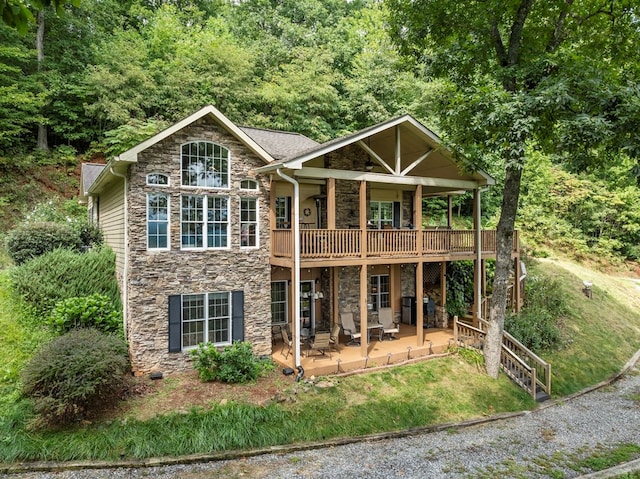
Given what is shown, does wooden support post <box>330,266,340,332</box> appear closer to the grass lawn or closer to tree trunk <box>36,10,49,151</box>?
the grass lawn

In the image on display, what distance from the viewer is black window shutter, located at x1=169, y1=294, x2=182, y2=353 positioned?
11.1 metres

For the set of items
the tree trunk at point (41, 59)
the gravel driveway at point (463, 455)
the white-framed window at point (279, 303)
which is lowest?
the gravel driveway at point (463, 455)

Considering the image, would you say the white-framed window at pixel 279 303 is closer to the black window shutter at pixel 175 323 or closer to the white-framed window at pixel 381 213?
the black window shutter at pixel 175 323

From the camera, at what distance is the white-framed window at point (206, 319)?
11.5 m

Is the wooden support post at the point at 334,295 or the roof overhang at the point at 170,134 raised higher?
the roof overhang at the point at 170,134

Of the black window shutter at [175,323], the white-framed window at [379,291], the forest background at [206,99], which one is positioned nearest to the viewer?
the black window shutter at [175,323]

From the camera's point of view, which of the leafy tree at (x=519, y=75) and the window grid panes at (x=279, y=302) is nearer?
the leafy tree at (x=519, y=75)

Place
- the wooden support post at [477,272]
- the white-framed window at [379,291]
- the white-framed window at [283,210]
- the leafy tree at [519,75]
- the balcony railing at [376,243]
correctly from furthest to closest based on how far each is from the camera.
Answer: the white-framed window at [379,291], the wooden support post at [477,272], the white-framed window at [283,210], the balcony railing at [376,243], the leafy tree at [519,75]

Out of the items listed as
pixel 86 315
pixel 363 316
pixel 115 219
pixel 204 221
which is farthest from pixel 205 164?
pixel 363 316

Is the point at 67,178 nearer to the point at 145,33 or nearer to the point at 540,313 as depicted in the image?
the point at 145,33

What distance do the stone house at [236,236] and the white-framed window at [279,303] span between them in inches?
1.5

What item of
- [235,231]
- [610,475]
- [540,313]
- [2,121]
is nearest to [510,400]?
[610,475]

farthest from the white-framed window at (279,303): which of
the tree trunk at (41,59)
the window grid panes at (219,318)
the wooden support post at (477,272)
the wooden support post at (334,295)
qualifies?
the tree trunk at (41,59)

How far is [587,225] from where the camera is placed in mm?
29609
